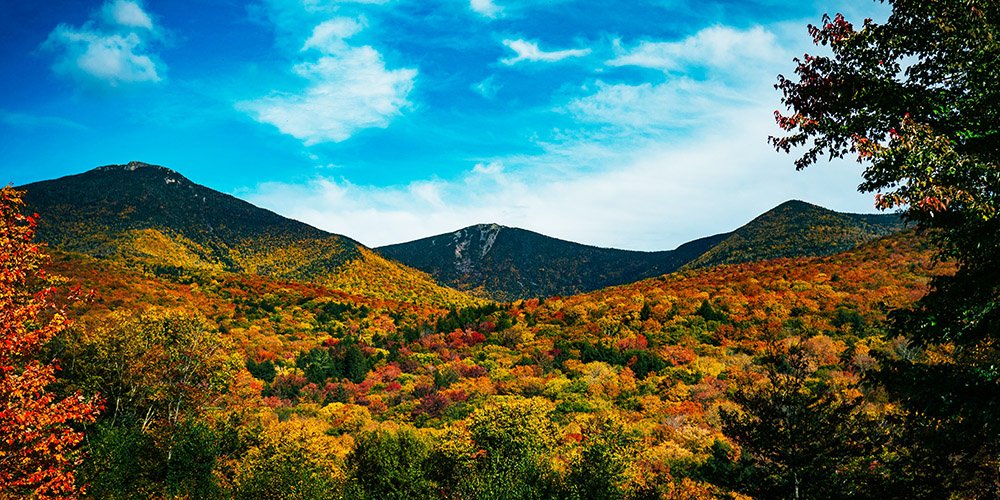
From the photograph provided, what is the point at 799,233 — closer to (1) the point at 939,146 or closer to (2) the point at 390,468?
→ (2) the point at 390,468

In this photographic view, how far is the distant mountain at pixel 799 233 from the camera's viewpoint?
118812 millimetres

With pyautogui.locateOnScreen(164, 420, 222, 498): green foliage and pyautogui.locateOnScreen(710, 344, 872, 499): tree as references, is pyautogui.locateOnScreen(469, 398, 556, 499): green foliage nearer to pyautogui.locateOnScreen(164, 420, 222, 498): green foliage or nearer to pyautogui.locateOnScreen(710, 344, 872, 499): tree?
pyautogui.locateOnScreen(710, 344, 872, 499): tree

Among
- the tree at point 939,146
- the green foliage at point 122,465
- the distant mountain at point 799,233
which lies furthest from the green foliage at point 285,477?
the distant mountain at point 799,233

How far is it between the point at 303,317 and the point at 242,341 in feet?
67.9

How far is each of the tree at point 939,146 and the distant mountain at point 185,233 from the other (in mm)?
126791

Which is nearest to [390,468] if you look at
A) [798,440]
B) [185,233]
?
[798,440]

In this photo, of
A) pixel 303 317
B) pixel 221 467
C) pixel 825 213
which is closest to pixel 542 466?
pixel 221 467

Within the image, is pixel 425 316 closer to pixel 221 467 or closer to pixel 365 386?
pixel 365 386

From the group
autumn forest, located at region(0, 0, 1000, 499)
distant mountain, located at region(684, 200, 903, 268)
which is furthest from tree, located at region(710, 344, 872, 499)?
distant mountain, located at region(684, 200, 903, 268)

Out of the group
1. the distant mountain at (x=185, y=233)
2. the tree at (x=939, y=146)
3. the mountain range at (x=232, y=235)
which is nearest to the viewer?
the tree at (x=939, y=146)

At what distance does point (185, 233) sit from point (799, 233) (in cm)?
17646

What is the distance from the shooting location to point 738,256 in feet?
426

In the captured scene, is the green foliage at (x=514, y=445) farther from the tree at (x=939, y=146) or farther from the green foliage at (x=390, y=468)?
the tree at (x=939, y=146)

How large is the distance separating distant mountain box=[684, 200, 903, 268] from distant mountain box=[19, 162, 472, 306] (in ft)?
282
